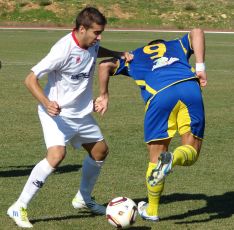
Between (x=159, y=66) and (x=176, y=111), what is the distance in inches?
18.6

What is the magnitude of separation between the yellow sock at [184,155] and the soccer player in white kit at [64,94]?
0.98 meters

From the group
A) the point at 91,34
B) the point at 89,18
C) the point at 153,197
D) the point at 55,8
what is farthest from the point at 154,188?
the point at 55,8

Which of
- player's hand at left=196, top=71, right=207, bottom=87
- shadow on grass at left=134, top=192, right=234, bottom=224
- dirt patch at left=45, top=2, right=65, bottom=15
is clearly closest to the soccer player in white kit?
player's hand at left=196, top=71, right=207, bottom=87

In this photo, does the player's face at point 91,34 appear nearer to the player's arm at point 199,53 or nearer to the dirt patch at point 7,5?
the player's arm at point 199,53

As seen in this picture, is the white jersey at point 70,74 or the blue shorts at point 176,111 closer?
the white jersey at point 70,74

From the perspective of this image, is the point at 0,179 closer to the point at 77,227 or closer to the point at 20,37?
the point at 77,227

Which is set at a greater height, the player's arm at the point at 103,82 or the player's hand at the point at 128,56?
A: the player's hand at the point at 128,56

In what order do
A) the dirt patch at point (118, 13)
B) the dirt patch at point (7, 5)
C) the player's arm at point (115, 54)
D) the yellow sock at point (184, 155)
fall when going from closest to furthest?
the yellow sock at point (184, 155)
the player's arm at point (115, 54)
the dirt patch at point (118, 13)
the dirt patch at point (7, 5)

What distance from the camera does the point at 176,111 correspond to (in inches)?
276

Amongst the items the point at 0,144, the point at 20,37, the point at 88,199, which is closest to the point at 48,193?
the point at 88,199

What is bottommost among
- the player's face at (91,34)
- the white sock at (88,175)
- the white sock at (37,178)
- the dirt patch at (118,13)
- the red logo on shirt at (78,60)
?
the dirt patch at (118,13)

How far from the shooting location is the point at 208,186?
882 centimetres

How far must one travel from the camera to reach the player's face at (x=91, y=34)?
678 centimetres

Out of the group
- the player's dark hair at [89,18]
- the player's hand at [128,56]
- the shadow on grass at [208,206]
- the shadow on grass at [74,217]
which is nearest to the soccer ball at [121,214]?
the shadow on grass at [74,217]
